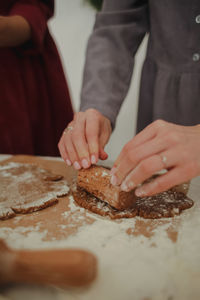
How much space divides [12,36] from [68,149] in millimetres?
691

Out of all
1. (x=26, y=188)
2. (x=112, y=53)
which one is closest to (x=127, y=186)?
(x=26, y=188)

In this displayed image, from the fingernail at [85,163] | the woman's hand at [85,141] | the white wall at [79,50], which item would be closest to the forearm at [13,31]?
the woman's hand at [85,141]

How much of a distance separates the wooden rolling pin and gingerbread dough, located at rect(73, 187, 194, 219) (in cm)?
28

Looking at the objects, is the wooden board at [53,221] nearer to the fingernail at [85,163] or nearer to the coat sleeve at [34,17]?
the fingernail at [85,163]

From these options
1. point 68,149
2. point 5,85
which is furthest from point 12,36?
point 68,149

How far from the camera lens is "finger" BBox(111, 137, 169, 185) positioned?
0.73 m

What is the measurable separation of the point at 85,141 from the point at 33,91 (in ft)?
2.32

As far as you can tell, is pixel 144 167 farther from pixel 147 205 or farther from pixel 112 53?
pixel 112 53

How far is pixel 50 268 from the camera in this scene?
576 millimetres

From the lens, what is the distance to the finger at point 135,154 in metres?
0.73

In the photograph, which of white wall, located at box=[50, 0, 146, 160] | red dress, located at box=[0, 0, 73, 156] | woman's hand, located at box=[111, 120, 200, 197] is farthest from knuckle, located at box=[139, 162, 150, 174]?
white wall, located at box=[50, 0, 146, 160]

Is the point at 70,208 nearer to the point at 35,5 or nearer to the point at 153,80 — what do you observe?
the point at 153,80

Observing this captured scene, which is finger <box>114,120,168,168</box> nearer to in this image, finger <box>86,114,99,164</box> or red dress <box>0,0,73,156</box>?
finger <box>86,114,99,164</box>

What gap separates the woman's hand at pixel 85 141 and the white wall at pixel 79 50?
1956 millimetres
